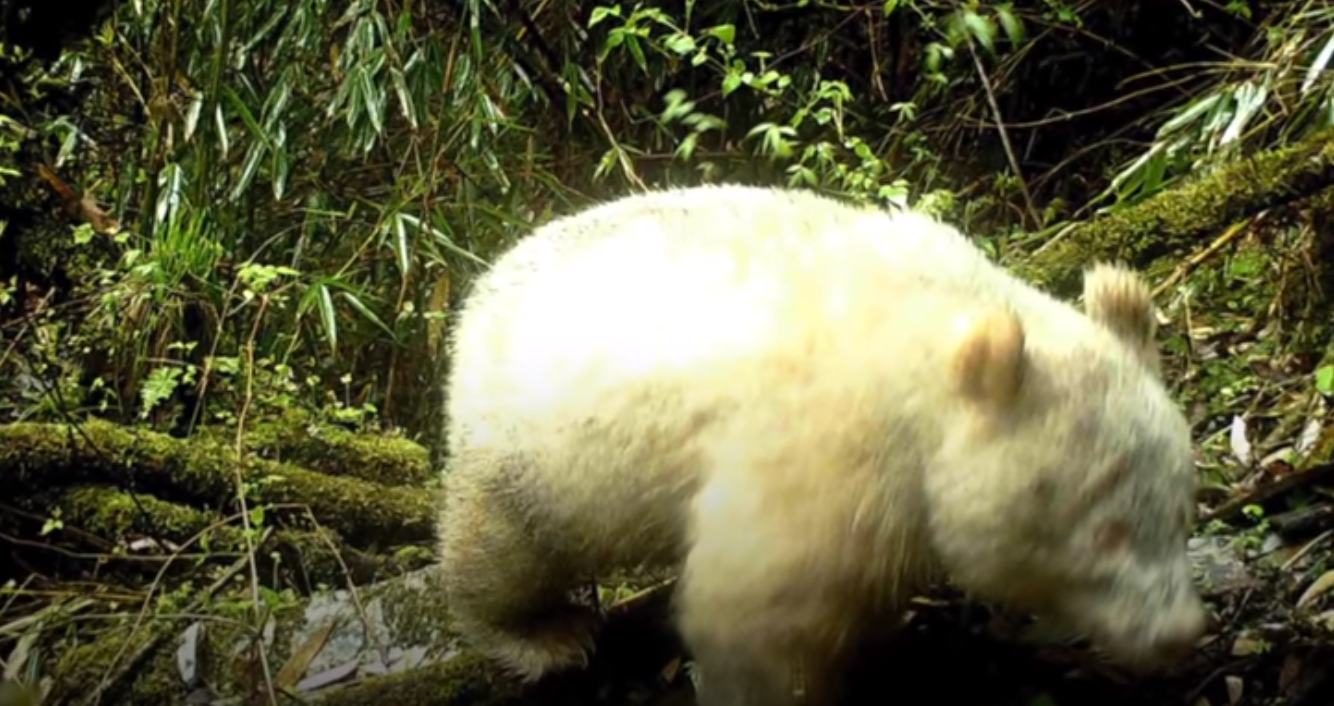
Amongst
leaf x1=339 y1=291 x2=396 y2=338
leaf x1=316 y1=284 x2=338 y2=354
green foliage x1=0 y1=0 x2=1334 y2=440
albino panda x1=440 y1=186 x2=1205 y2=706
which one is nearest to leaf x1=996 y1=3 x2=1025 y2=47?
green foliage x1=0 y1=0 x2=1334 y2=440

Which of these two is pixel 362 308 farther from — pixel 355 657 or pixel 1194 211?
pixel 1194 211

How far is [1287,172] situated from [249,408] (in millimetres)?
3276

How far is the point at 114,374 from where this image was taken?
5.29 metres

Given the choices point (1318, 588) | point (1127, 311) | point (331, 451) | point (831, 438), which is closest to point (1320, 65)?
point (1318, 588)

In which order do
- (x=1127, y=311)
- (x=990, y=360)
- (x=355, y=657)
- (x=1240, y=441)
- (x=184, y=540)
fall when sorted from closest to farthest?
(x=990, y=360), (x=1127, y=311), (x=355, y=657), (x=1240, y=441), (x=184, y=540)

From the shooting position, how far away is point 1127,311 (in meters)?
2.80

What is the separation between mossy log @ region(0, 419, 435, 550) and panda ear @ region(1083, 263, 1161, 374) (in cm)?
234

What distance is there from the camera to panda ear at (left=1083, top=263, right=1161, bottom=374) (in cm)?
280

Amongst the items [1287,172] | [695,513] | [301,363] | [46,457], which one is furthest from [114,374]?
[1287,172]

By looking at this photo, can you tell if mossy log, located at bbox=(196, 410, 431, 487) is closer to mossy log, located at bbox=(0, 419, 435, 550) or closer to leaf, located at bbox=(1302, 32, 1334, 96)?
mossy log, located at bbox=(0, 419, 435, 550)

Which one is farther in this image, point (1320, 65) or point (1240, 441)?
point (1320, 65)

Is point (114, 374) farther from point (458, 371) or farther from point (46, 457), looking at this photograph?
point (458, 371)

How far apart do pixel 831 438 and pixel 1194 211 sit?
1.62 meters

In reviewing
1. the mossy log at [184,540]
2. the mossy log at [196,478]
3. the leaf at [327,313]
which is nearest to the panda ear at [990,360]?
the mossy log at [184,540]
